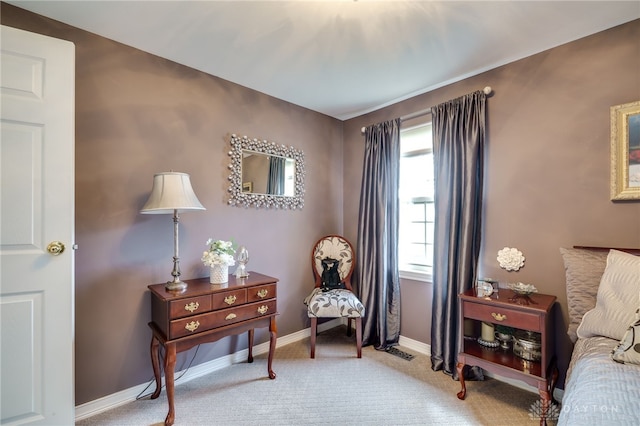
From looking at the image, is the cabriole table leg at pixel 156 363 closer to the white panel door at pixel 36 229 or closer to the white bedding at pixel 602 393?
the white panel door at pixel 36 229

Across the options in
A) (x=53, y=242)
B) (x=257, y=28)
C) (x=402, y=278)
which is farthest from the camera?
(x=402, y=278)

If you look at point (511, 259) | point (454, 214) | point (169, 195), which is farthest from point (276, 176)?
point (511, 259)

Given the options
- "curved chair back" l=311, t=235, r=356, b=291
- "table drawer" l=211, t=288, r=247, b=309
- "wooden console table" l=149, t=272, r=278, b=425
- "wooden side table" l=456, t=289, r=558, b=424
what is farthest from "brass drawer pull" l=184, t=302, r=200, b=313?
"wooden side table" l=456, t=289, r=558, b=424

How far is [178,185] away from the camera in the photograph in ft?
6.22

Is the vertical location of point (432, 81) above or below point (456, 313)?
above

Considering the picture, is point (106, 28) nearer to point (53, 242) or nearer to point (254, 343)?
point (53, 242)

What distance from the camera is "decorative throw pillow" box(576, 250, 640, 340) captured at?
1375 millimetres

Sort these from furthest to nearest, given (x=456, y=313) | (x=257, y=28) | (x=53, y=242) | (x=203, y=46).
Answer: (x=456, y=313) → (x=203, y=46) → (x=257, y=28) → (x=53, y=242)

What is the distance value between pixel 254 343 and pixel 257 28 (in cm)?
259

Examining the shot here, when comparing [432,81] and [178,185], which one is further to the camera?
[432,81]

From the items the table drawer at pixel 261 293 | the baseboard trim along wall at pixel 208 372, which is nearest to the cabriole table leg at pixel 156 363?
the baseboard trim along wall at pixel 208 372

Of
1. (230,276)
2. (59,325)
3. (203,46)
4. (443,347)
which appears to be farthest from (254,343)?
(203,46)

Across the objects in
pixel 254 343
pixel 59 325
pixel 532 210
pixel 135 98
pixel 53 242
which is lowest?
pixel 254 343

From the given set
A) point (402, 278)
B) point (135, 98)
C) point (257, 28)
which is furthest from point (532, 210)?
point (135, 98)
